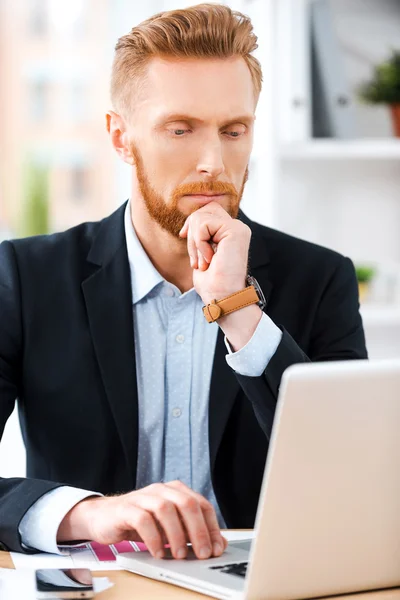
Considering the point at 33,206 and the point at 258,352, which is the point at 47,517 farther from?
the point at 33,206

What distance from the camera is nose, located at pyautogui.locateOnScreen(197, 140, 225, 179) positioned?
5.45 feet

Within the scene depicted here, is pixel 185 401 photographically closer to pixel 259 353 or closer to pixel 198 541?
pixel 259 353

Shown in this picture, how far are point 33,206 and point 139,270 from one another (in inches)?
59.8

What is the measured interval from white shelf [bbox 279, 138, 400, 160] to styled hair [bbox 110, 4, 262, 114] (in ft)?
3.15

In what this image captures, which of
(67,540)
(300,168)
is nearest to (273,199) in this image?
(300,168)

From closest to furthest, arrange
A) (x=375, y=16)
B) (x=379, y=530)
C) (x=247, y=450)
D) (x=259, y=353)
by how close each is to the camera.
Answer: (x=379, y=530), (x=259, y=353), (x=247, y=450), (x=375, y=16)

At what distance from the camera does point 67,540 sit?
50.1 inches

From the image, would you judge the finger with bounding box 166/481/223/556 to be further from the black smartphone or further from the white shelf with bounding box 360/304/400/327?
the white shelf with bounding box 360/304/400/327

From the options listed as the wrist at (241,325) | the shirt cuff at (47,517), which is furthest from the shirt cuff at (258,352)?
the shirt cuff at (47,517)

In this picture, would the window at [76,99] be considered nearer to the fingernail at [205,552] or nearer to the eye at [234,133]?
the eye at [234,133]

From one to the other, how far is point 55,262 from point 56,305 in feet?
0.32

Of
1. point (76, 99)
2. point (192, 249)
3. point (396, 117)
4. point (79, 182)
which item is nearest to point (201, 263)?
point (192, 249)

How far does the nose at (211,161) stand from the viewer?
1662 mm

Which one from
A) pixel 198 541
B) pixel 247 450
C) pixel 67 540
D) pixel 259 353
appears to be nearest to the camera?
pixel 198 541
